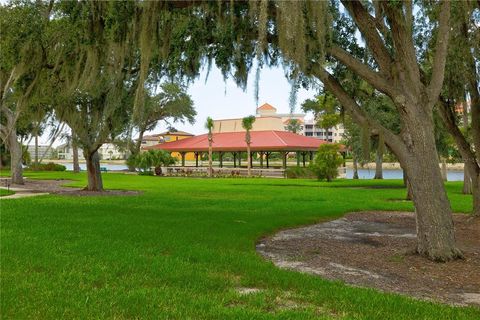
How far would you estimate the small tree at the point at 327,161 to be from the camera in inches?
1264

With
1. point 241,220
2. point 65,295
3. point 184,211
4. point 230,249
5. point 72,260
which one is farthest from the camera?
point 184,211

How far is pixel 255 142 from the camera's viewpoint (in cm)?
4228

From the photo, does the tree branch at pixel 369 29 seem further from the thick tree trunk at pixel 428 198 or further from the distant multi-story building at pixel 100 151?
the distant multi-story building at pixel 100 151

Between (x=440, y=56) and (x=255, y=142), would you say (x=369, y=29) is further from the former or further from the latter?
(x=255, y=142)

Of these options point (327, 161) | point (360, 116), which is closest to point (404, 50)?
point (360, 116)

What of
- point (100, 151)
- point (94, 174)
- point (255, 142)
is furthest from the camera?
point (100, 151)

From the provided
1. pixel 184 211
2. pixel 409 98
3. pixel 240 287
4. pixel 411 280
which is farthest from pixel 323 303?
pixel 184 211

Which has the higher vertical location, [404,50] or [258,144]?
[404,50]

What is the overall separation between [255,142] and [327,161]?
1099 cm

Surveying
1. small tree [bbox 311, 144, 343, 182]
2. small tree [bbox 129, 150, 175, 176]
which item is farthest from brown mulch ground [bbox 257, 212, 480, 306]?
small tree [bbox 129, 150, 175, 176]

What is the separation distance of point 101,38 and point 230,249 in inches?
179

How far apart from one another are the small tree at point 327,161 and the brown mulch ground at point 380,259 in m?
20.2

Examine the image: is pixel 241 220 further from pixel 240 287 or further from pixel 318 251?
pixel 240 287

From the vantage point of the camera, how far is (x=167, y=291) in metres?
4.93
